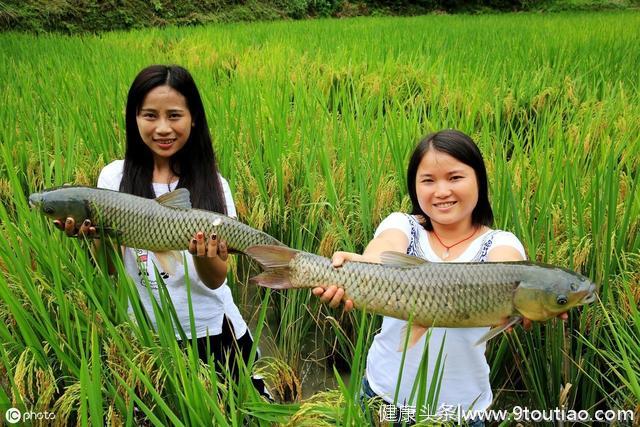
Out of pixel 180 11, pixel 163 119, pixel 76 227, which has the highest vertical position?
pixel 180 11

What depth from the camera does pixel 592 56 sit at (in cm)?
442

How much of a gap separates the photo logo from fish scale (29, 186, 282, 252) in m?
0.40

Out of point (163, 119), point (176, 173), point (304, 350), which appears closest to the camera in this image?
point (163, 119)

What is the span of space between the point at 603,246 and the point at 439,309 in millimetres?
657

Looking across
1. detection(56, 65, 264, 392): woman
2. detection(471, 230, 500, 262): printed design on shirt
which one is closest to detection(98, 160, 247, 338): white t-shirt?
detection(56, 65, 264, 392): woman

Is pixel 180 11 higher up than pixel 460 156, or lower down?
higher up

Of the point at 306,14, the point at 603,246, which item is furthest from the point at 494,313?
the point at 306,14

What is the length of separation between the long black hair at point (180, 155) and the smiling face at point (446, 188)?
22.7 inches

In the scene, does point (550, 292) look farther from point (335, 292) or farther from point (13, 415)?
point (13, 415)

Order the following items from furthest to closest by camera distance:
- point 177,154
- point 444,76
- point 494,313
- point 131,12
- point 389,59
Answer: point 131,12, point 389,59, point 444,76, point 177,154, point 494,313

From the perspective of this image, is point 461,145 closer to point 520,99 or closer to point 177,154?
point 177,154

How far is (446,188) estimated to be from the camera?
1.11m

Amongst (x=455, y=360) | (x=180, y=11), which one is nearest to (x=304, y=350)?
(x=455, y=360)

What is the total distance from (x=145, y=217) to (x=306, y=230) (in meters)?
0.85
